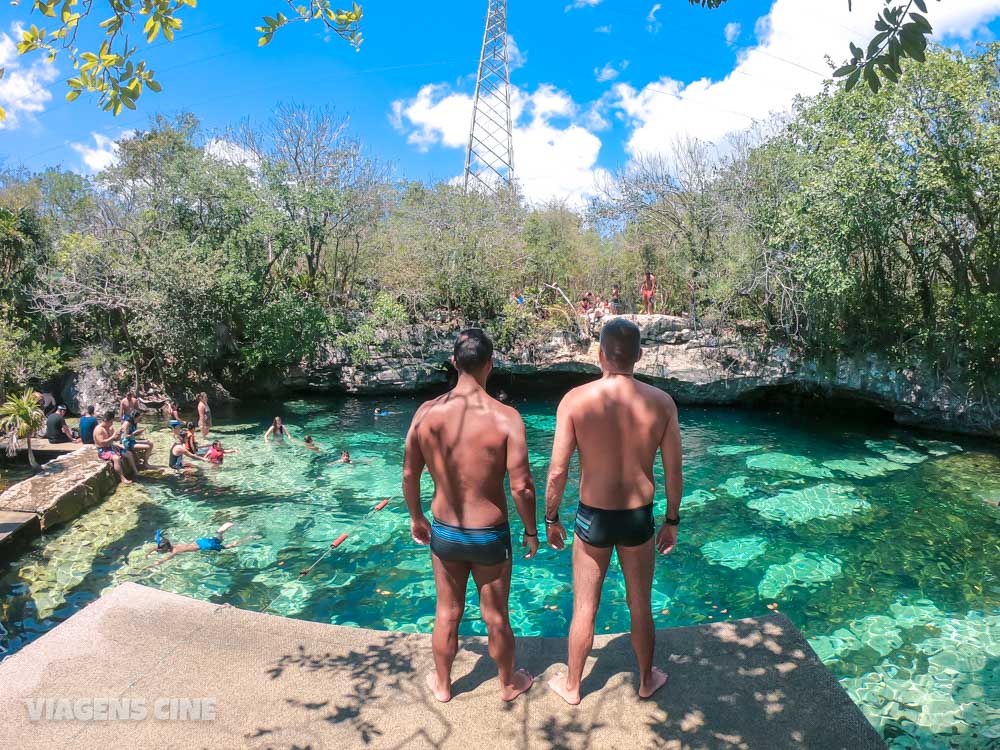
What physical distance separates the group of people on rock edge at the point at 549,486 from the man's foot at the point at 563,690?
0.04 ft

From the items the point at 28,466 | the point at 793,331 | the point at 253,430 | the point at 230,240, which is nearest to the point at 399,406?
the point at 253,430

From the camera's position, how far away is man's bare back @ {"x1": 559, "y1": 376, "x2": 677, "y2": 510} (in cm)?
296

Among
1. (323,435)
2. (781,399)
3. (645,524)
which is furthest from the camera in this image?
(781,399)

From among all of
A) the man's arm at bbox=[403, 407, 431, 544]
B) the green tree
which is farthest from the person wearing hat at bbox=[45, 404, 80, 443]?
the man's arm at bbox=[403, 407, 431, 544]

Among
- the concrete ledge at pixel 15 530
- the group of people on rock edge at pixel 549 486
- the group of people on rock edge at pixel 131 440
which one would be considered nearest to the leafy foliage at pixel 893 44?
the group of people on rock edge at pixel 549 486

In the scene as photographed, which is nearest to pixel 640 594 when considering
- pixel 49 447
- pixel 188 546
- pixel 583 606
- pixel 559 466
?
pixel 583 606

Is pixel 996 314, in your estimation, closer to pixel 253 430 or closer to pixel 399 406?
pixel 399 406

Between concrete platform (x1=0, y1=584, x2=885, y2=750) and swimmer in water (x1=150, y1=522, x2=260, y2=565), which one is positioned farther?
swimmer in water (x1=150, y1=522, x2=260, y2=565)

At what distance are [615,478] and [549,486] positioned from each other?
328mm

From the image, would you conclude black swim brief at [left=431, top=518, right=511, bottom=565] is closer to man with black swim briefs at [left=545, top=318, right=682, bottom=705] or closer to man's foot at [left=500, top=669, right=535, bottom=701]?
man with black swim briefs at [left=545, top=318, right=682, bottom=705]

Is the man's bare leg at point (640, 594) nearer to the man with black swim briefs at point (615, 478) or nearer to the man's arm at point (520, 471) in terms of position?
the man with black swim briefs at point (615, 478)

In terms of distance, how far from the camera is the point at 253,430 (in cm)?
1366

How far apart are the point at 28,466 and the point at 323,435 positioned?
5.19 metres

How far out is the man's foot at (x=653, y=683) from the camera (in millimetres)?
3090
